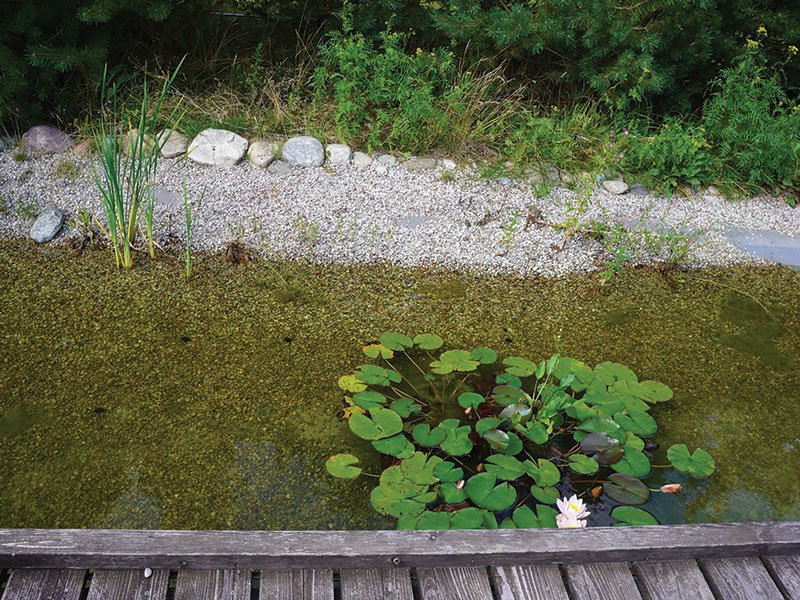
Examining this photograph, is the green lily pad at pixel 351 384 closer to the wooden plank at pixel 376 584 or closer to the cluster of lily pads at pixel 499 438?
the cluster of lily pads at pixel 499 438

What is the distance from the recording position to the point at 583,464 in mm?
2082

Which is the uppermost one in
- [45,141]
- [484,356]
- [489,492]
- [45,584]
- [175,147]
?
[45,584]

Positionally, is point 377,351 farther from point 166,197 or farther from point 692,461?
point 166,197

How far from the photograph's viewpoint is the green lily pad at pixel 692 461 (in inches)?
82.8

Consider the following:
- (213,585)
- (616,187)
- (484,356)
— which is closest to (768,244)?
(616,187)

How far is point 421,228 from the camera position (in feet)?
11.0

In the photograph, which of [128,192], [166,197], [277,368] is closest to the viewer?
[277,368]

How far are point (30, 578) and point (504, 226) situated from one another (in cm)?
249

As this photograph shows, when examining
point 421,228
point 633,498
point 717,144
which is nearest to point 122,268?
point 421,228

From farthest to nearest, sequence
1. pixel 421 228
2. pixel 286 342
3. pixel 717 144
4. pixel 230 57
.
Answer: pixel 230 57 → pixel 717 144 → pixel 421 228 → pixel 286 342

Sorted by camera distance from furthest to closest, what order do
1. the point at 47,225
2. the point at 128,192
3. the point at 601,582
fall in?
the point at 47,225 < the point at 128,192 < the point at 601,582

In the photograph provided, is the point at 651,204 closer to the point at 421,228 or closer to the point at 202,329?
the point at 421,228

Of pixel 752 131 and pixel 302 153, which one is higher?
pixel 752 131

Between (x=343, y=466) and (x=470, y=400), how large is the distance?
0.47 meters
